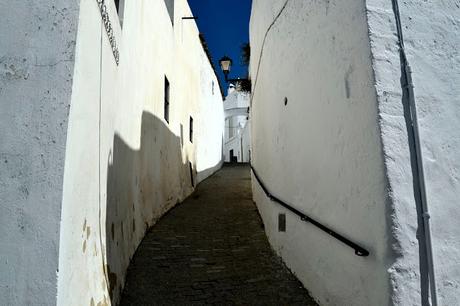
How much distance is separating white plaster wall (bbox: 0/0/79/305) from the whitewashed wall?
2.18 metres

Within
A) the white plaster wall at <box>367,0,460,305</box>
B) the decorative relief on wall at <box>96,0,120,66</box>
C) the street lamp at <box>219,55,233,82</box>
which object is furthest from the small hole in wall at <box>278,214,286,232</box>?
the street lamp at <box>219,55,233,82</box>

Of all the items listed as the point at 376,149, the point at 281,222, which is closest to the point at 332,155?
the point at 376,149

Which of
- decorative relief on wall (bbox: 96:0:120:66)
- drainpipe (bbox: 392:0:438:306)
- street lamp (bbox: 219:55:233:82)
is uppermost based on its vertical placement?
street lamp (bbox: 219:55:233:82)

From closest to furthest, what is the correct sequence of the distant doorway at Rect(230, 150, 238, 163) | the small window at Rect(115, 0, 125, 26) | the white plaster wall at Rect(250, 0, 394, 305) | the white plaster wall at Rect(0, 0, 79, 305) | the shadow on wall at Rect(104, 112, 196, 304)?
the white plaster wall at Rect(0, 0, 79, 305), the white plaster wall at Rect(250, 0, 394, 305), the shadow on wall at Rect(104, 112, 196, 304), the small window at Rect(115, 0, 125, 26), the distant doorway at Rect(230, 150, 238, 163)

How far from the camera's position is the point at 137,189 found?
5.33m

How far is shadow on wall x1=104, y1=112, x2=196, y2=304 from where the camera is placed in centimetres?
361

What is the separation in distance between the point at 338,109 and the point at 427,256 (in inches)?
54.4

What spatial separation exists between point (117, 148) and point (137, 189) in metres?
1.39

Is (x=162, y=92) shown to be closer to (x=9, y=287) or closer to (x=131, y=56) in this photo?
(x=131, y=56)

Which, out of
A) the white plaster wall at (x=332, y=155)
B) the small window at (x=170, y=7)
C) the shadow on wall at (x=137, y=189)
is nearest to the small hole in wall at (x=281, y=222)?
the white plaster wall at (x=332, y=155)

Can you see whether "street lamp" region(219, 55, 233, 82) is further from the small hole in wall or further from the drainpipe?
the drainpipe

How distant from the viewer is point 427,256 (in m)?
2.37

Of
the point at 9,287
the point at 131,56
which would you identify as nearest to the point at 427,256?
the point at 9,287

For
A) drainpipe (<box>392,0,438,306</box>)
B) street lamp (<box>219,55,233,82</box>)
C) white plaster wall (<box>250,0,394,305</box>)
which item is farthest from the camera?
street lamp (<box>219,55,233,82</box>)
